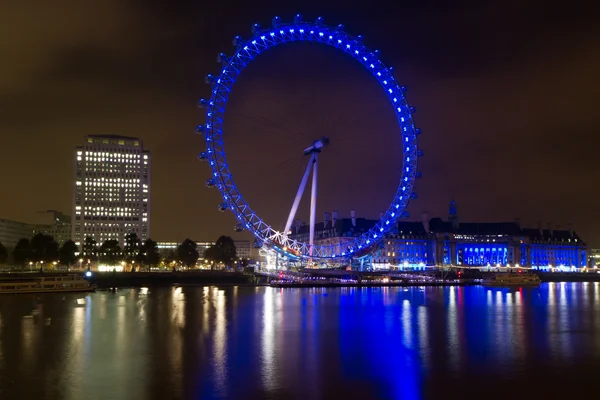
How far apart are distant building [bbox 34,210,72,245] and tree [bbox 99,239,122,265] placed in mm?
87162

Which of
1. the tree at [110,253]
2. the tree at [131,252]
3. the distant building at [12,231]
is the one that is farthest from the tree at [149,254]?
the distant building at [12,231]

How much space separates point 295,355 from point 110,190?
382ft

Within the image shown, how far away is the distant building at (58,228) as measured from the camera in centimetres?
17050

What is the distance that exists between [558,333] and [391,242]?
312 ft

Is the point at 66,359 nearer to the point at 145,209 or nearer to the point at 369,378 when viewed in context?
the point at 369,378

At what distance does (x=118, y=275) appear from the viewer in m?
68.7

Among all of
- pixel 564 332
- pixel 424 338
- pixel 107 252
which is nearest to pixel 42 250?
pixel 107 252

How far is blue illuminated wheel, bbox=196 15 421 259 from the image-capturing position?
1869 inches

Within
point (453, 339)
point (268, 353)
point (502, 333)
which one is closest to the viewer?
point (268, 353)

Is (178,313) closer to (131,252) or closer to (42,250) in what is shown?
(42,250)

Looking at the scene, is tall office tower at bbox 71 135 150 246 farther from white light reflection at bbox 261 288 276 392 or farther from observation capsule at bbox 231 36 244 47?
white light reflection at bbox 261 288 276 392

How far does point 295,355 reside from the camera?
18.8 meters

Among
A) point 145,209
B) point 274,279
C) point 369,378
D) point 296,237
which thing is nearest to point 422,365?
point 369,378

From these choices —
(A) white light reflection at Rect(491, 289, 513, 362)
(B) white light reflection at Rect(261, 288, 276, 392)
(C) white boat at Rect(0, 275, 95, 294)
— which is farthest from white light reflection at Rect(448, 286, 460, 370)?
(C) white boat at Rect(0, 275, 95, 294)
